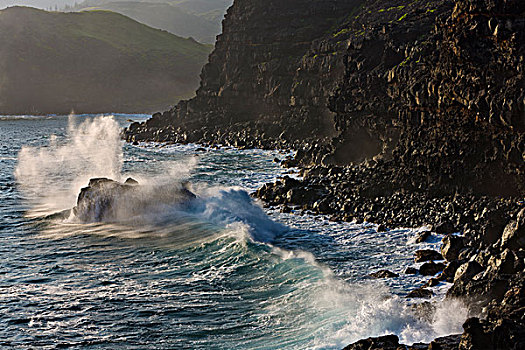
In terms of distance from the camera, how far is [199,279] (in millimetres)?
25344

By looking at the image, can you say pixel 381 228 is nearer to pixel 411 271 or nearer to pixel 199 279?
pixel 411 271

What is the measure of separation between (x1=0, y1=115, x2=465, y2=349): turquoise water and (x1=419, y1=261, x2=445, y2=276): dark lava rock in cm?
94

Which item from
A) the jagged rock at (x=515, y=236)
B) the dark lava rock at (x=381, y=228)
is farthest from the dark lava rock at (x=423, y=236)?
the jagged rock at (x=515, y=236)

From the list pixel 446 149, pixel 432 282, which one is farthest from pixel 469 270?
pixel 446 149

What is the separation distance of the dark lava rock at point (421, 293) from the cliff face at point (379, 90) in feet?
40.4

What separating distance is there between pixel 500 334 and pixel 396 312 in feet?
20.0

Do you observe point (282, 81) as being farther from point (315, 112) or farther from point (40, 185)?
point (40, 185)

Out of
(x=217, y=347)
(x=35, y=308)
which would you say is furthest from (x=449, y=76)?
(x=35, y=308)

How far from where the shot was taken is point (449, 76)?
34.6 meters

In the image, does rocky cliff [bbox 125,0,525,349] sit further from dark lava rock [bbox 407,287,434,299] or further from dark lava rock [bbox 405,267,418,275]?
dark lava rock [bbox 405,267,418,275]

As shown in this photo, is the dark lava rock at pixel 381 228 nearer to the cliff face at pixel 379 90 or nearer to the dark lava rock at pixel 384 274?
the cliff face at pixel 379 90

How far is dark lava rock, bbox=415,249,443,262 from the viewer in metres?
26.2

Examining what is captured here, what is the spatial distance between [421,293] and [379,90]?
31.2 meters

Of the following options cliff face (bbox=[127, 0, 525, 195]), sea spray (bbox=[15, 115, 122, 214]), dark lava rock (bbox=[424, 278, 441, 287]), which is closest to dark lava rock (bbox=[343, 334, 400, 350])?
dark lava rock (bbox=[424, 278, 441, 287])
